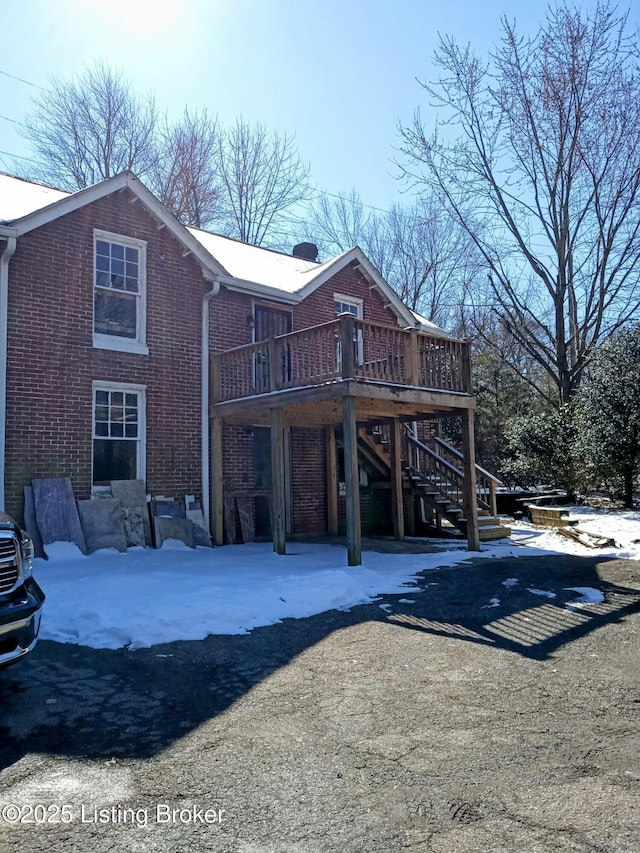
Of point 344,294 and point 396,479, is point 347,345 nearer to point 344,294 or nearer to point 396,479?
point 396,479

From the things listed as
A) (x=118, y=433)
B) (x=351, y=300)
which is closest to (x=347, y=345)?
(x=118, y=433)

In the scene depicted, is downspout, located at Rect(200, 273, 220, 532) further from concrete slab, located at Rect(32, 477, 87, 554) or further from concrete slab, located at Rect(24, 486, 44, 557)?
concrete slab, located at Rect(24, 486, 44, 557)

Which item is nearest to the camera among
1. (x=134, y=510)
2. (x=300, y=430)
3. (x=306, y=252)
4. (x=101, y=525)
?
(x=101, y=525)

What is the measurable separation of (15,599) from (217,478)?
7.87 m

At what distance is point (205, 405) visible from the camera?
12.0m

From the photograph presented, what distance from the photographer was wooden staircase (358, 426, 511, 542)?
13141 mm

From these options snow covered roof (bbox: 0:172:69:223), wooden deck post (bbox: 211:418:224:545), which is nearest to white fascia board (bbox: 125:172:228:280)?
snow covered roof (bbox: 0:172:69:223)

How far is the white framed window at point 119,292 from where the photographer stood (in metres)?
11.0

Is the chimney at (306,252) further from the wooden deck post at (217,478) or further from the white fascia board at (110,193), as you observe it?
the wooden deck post at (217,478)

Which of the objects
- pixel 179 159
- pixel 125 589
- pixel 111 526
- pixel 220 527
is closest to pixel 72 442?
pixel 111 526

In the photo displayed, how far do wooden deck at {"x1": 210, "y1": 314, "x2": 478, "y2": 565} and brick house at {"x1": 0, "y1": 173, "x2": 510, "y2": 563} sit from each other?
0.03 metres

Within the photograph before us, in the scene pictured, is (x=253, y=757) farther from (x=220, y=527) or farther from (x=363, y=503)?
(x=363, y=503)

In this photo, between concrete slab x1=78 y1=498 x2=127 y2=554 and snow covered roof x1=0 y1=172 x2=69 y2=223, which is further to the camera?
snow covered roof x1=0 y1=172 x2=69 y2=223

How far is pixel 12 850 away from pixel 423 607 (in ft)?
16.6
